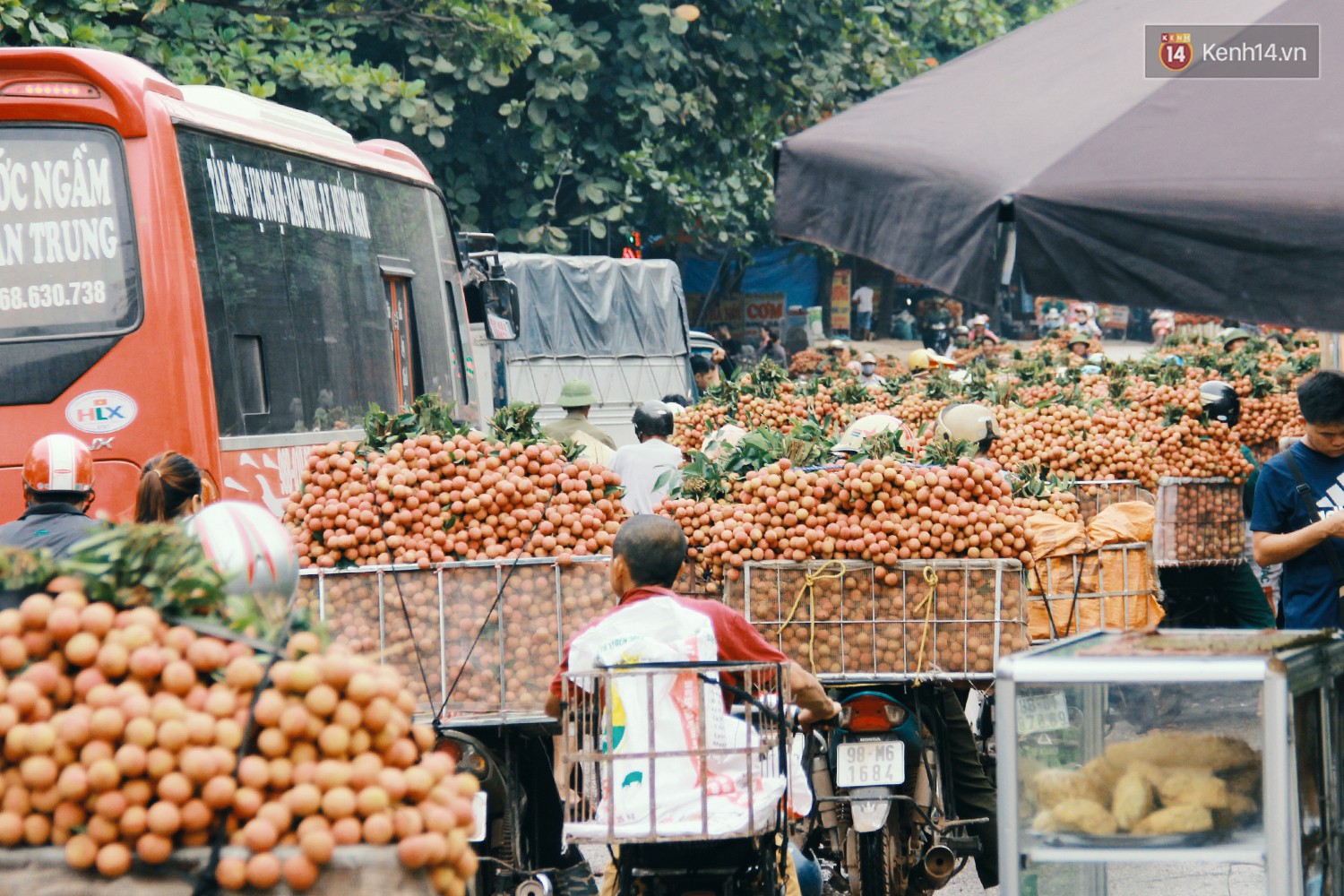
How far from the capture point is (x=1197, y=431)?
9.56 m

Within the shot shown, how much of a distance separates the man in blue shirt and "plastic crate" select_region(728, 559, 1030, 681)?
895mm

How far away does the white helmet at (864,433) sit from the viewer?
21.3ft

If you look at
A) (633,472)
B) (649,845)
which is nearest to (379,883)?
(649,845)

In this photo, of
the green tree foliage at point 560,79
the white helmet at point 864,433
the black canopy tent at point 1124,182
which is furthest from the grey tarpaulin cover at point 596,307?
the black canopy tent at point 1124,182

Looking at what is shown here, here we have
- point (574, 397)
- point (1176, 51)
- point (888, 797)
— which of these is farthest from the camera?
point (574, 397)

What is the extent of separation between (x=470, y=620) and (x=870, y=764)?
4.99 feet

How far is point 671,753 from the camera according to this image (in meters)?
4.00

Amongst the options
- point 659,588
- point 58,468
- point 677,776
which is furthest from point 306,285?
point 677,776

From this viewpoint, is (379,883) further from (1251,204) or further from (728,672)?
(1251,204)

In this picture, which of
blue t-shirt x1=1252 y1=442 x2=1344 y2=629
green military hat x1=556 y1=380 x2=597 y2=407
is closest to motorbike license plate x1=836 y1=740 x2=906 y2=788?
blue t-shirt x1=1252 y1=442 x2=1344 y2=629

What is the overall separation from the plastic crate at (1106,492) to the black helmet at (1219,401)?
1.11m

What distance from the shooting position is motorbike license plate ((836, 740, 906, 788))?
555 cm

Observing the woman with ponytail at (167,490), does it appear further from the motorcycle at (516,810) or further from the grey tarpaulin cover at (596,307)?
the grey tarpaulin cover at (596,307)

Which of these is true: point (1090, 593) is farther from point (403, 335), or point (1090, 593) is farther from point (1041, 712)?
point (403, 335)
